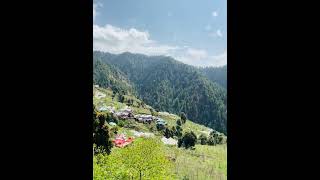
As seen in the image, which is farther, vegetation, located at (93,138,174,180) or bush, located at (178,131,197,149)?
bush, located at (178,131,197,149)

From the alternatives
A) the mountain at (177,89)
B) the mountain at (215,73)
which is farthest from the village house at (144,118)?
the mountain at (215,73)

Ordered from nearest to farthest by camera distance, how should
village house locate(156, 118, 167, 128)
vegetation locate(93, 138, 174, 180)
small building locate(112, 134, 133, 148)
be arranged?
1. vegetation locate(93, 138, 174, 180)
2. small building locate(112, 134, 133, 148)
3. village house locate(156, 118, 167, 128)

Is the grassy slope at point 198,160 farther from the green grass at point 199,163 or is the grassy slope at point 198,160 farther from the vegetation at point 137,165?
the vegetation at point 137,165

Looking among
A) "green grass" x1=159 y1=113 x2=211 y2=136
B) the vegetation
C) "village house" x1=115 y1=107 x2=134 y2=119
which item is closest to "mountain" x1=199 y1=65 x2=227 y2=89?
"green grass" x1=159 y1=113 x2=211 y2=136

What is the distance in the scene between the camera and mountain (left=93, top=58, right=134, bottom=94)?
24.6 m

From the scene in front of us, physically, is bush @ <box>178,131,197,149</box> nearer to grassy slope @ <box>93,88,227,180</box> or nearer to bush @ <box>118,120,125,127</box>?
grassy slope @ <box>93,88,227,180</box>

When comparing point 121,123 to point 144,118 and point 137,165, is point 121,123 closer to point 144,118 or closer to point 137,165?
point 144,118

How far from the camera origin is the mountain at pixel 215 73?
26.4 m

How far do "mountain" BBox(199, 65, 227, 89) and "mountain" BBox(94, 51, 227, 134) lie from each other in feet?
1.58

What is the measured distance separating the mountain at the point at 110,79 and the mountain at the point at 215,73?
5.67 meters

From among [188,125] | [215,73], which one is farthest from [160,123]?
[215,73]
